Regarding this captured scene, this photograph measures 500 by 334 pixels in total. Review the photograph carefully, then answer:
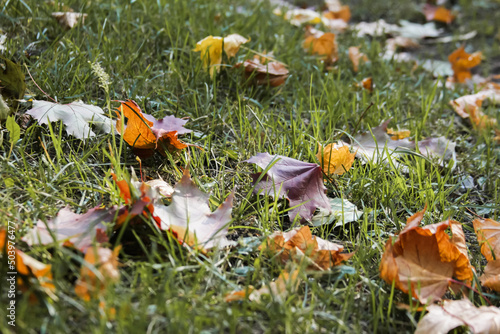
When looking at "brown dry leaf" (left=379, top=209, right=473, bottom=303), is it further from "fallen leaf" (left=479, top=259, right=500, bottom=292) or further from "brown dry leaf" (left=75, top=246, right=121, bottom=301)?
"brown dry leaf" (left=75, top=246, right=121, bottom=301)

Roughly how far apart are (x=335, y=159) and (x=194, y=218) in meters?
0.61

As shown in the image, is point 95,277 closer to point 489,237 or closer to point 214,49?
point 489,237

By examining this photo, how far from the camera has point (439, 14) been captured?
3955mm

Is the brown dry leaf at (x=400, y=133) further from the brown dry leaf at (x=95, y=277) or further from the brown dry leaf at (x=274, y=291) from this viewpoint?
the brown dry leaf at (x=95, y=277)

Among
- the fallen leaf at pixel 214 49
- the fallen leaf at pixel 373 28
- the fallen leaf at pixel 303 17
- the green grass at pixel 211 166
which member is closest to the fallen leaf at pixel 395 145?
the green grass at pixel 211 166

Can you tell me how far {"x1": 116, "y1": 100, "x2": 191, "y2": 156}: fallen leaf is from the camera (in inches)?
54.1

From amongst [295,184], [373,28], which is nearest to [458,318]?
[295,184]

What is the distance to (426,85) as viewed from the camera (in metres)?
2.54

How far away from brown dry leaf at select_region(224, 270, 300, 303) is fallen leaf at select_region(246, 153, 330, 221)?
0.29 metres

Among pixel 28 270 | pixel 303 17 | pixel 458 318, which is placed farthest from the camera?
pixel 303 17

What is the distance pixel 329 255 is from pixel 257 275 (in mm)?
208

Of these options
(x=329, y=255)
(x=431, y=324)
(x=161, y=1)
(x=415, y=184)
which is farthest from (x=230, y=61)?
(x=431, y=324)

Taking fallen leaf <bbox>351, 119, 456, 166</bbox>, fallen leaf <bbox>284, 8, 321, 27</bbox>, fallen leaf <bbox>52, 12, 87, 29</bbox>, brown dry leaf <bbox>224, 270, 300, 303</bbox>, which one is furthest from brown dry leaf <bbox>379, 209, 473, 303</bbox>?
fallen leaf <bbox>284, 8, 321, 27</bbox>

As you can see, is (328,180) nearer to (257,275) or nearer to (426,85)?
(257,275)
